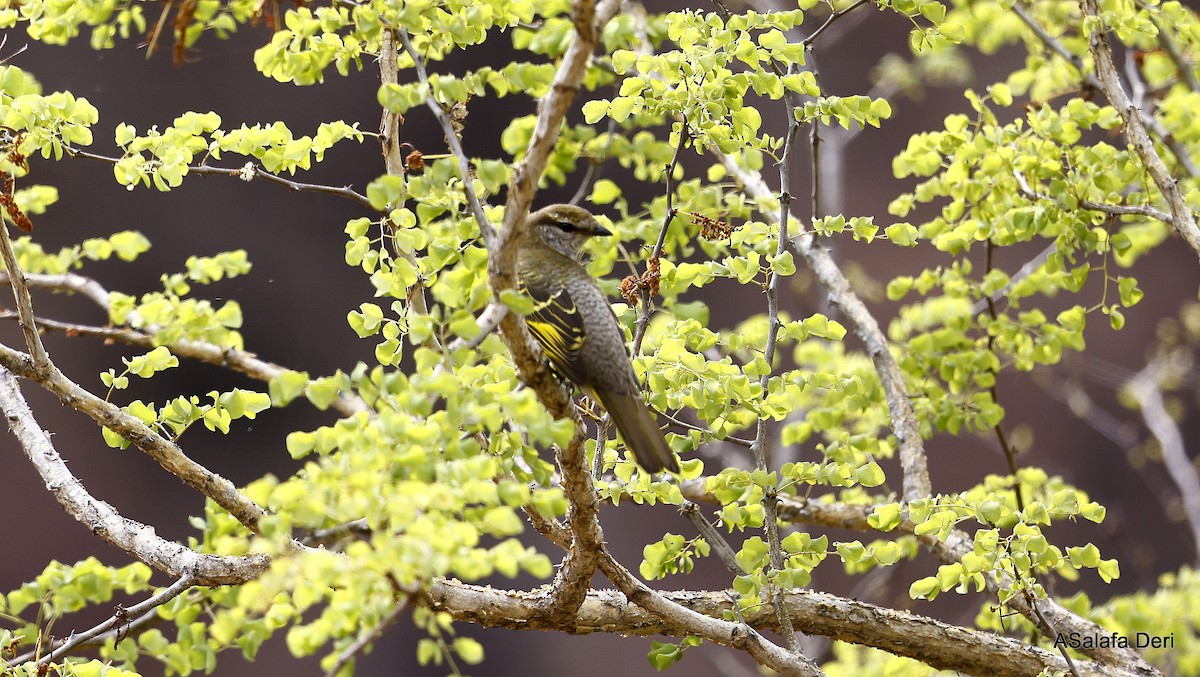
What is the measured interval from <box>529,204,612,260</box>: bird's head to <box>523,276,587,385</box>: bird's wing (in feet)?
0.64

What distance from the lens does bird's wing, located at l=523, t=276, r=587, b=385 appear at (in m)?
1.54

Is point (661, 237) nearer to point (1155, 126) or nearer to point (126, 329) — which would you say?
point (126, 329)

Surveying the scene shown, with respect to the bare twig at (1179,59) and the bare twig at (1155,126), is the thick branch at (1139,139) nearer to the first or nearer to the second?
the bare twig at (1155,126)

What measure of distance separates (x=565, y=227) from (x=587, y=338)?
0.38m

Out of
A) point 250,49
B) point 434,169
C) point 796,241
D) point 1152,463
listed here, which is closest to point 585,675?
point 796,241

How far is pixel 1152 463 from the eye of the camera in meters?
3.87

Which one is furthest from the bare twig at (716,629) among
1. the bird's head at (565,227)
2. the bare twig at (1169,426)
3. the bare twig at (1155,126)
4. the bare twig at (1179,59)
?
the bare twig at (1169,426)

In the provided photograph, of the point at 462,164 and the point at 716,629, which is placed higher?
the point at 462,164

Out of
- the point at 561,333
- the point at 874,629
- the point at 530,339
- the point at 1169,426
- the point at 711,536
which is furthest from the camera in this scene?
the point at 1169,426

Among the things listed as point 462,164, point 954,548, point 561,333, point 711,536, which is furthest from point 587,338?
point 954,548

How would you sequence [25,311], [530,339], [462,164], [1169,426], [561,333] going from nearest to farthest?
[462,164], [530,339], [25,311], [561,333], [1169,426]

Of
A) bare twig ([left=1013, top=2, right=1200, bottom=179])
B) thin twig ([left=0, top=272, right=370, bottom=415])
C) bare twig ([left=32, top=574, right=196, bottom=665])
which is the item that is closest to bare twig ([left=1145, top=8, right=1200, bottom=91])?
bare twig ([left=1013, top=2, right=1200, bottom=179])

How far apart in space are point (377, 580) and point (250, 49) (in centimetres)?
212

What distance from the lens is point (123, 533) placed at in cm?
145
